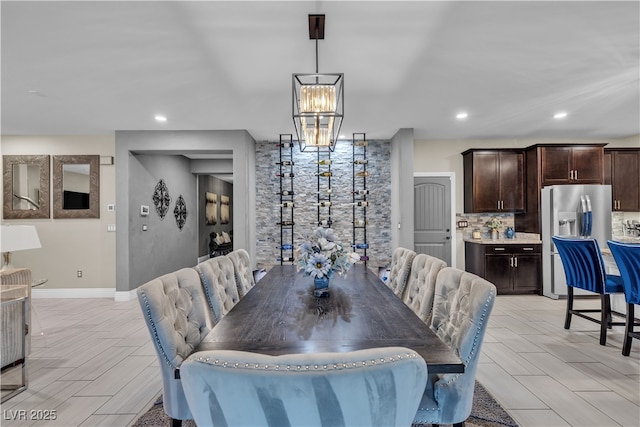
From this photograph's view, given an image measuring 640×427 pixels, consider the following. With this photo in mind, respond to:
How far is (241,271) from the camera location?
9.52 feet

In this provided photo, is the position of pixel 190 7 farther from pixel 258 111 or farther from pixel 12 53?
pixel 258 111

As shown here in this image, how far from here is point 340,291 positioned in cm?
228

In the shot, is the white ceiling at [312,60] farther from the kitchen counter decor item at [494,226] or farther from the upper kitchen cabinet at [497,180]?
the kitchen counter decor item at [494,226]

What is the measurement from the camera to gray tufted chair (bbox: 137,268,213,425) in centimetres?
141

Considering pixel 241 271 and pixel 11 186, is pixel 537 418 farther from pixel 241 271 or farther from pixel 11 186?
pixel 11 186

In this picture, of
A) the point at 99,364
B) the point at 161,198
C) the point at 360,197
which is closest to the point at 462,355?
the point at 99,364

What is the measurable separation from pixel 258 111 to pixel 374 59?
196 centimetres

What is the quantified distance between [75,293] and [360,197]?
5012 millimetres

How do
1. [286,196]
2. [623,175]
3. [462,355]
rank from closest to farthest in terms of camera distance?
[462,355], [623,175], [286,196]

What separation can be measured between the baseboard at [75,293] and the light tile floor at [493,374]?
1.30m

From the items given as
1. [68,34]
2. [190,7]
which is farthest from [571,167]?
[68,34]

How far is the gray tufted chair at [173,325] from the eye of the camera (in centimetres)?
141

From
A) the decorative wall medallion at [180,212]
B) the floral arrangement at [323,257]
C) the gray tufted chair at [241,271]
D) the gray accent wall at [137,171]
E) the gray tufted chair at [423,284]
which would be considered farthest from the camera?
the decorative wall medallion at [180,212]

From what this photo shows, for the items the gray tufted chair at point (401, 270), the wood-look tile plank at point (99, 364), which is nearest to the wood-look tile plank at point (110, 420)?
the wood-look tile plank at point (99, 364)
